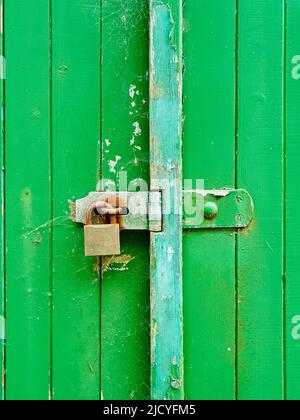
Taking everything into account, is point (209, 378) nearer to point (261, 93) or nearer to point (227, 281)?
point (227, 281)

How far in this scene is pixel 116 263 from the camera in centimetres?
103

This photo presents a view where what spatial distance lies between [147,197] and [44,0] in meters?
0.47

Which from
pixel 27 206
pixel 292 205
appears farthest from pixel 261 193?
pixel 27 206

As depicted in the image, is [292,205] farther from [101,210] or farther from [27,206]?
[27,206]

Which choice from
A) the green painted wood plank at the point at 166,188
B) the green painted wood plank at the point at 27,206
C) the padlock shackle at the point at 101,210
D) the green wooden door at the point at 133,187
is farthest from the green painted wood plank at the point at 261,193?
the green painted wood plank at the point at 27,206

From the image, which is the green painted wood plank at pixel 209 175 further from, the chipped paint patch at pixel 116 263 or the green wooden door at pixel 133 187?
the chipped paint patch at pixel 116 263

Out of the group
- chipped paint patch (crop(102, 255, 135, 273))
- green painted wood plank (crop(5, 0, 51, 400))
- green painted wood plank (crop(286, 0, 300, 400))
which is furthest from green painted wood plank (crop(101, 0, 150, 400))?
green painted wood plank (crop(286, 0, 300, 400))

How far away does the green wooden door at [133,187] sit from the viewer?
1.02 m

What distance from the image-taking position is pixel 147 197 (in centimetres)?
98

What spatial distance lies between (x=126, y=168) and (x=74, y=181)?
4.5 inches

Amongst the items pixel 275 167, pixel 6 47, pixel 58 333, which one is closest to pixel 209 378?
pixel 58 333

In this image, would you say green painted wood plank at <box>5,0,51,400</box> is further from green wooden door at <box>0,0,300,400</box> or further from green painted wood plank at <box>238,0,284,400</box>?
green painted wood plank at <box>238,0,284,400</box>

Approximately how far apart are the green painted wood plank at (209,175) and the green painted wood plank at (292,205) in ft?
0.39

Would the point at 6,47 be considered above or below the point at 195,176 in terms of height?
above
